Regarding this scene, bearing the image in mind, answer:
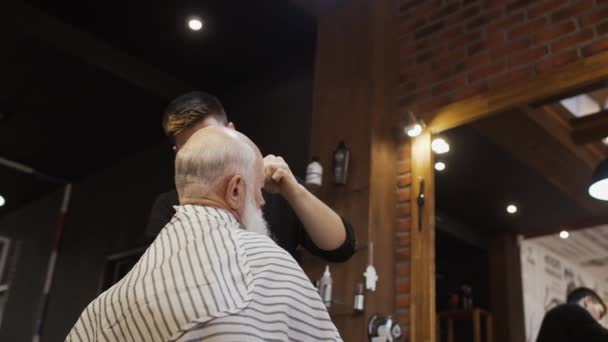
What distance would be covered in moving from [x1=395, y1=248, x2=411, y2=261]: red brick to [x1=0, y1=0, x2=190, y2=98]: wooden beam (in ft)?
7.82

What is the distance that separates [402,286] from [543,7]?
144 centimetres

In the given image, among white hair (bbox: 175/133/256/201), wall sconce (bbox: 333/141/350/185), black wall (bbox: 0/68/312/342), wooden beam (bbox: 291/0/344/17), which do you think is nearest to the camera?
white hair (bbox: 175/133/256/201)

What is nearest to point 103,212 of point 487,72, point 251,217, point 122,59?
point 122,59

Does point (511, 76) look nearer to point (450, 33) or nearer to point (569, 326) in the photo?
point (450, 33)

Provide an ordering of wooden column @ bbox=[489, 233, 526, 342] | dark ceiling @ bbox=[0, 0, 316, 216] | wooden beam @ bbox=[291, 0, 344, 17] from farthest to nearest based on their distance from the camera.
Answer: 1. dark ceiling @ bbox=[0, 0, 316, 216]
2. wooden beam @ bbox=[291, 0, 344, 17]
3. wooden column @ bbox=[489, 233, 526, 342]

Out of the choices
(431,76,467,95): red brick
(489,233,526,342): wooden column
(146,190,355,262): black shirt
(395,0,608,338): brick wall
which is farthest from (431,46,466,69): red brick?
(146,190,355,262): black shirt

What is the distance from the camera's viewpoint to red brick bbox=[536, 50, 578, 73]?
8.59 feet

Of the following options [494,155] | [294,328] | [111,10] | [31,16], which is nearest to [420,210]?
[494,155]

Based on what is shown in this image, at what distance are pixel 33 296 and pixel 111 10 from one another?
3156 mm

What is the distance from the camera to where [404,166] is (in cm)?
309

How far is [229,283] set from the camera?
89 cm

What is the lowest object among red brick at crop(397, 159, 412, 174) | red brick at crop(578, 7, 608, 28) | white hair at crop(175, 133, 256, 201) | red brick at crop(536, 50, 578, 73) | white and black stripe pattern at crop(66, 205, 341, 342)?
white and black stripe pattern at crop(66, 205, 341, 342)

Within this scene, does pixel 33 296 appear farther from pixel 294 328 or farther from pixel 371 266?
pixel 294 328

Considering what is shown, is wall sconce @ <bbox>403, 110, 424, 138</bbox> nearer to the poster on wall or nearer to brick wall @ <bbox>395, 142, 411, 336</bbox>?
brick wall @ <bbox>395, 142, 411, 336</bbox>
